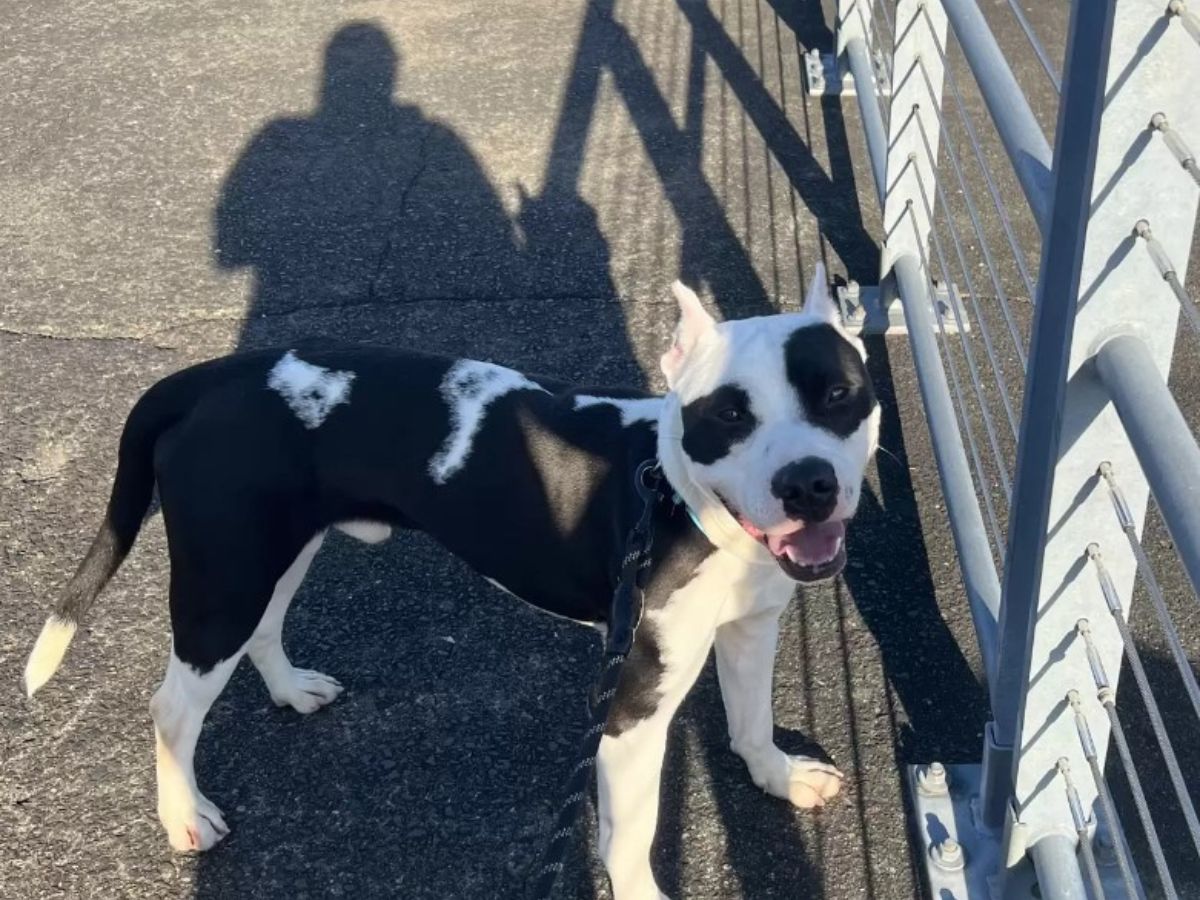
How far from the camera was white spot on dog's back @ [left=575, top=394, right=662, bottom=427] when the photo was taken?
10.4 ft

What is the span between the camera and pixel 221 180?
21.8ft

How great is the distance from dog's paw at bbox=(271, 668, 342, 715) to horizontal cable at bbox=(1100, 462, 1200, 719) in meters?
2.23

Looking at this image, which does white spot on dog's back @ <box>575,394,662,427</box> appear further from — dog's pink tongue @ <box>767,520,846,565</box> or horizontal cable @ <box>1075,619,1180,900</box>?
horizontal cable @ <box>1075,619,1180,900</box>

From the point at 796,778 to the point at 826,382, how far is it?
Answer: 125 cm

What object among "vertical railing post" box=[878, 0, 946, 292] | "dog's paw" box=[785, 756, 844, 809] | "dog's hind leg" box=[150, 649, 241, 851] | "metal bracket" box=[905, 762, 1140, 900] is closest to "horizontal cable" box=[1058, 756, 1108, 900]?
"metal bracket" box=[905, 762, 1140, 900]

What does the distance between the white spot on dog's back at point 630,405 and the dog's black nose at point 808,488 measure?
0.60 meters

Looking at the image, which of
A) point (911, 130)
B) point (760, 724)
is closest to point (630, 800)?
point (760, 724)

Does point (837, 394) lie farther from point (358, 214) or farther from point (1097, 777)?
point (358, 214)

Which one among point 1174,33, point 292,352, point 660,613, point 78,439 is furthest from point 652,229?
point 1174,33

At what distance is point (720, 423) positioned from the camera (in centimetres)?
274

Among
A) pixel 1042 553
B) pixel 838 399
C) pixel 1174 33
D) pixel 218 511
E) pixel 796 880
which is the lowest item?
pixel 796 880

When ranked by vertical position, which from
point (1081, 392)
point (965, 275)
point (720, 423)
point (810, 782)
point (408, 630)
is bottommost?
point (408, 630)

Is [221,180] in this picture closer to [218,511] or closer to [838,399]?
[218,511]

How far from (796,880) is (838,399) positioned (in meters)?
1.31
